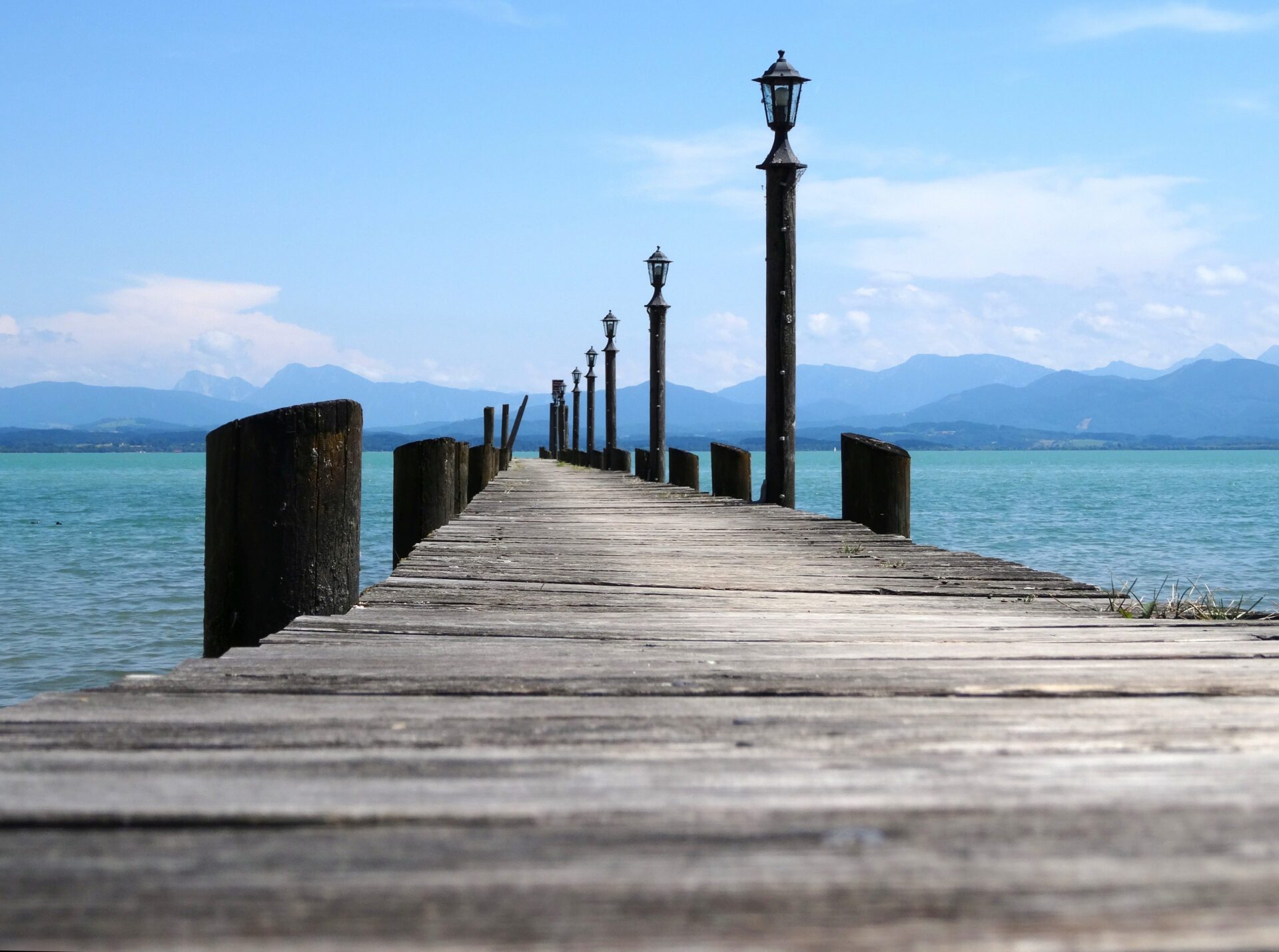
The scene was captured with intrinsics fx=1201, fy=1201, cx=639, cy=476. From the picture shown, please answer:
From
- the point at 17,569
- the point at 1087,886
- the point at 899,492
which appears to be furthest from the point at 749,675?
the point at 17,569

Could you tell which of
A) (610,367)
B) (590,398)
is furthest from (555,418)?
(610,367)

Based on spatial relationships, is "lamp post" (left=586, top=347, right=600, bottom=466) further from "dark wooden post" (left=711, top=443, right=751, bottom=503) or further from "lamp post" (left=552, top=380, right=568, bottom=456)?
"dark wooden post" (left=711, top=443, right=751, bottom=503)

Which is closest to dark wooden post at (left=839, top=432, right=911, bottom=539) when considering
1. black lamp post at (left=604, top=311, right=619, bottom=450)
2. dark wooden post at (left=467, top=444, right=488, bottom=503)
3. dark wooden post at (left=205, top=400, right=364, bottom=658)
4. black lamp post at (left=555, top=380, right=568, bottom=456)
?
dark wooden post at (left=205, top=400, right=364, bottom=658)

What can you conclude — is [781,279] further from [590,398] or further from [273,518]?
[590,398]

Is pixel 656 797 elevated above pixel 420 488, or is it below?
below

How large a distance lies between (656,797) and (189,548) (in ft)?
103

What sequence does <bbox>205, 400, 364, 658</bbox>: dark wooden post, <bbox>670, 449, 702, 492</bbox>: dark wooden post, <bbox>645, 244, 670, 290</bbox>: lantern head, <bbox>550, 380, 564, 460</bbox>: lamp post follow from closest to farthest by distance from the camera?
<bbox>205, 400, 364, 658</bbox>: dark wooden post → <bbox>670, 449, 702, 492</bbox>: dark wooden post → <bbox>645, 244, 670, 290</bbox>: lantern head → <bbox>550, 380, 564, 460</bbox>: lamp post

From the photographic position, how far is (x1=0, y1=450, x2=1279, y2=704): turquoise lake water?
15062mm

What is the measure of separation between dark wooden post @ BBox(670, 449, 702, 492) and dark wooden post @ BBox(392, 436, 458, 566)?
6.09 meters

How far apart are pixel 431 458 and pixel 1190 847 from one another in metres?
8.21

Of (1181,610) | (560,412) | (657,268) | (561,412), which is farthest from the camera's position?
(560,412)

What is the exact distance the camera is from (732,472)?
43.4 feet

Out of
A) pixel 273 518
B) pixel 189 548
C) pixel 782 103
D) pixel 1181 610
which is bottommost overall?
pixel 189 548

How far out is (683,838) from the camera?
4.84ft
